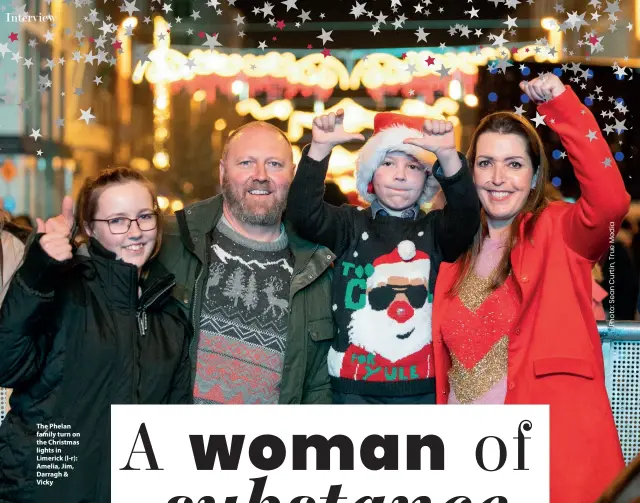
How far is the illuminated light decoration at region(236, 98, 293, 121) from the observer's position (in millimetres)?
3586

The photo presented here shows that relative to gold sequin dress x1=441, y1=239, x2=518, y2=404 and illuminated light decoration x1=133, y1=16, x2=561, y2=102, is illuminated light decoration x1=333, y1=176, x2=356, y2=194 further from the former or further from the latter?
gold sequin dress x1=441, y1=239, x2=518, y2=404

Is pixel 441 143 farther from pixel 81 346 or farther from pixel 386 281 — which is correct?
pixel 81 346

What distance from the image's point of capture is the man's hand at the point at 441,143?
8.05 feet

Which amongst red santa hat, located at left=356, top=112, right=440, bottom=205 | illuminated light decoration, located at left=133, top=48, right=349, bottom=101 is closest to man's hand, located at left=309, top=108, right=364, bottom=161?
red santa hat, located at left=356, top=112, right=440, bottom=205

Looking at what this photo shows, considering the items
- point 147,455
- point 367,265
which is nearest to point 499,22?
point 367,265

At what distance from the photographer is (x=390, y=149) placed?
268 cm

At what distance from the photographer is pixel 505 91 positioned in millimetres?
3035

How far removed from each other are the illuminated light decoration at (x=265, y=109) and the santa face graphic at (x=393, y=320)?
4.17 ft

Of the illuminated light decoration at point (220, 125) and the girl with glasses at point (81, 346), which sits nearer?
the girl with glasses at point (81, 346)

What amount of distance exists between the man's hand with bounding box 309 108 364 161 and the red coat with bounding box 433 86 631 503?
1.93 feet

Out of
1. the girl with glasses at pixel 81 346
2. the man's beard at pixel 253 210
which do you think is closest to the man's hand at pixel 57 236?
the girl with glasses at pixel 81 346

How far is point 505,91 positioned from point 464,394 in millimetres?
1163

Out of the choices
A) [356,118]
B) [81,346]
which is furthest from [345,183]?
[81,346]

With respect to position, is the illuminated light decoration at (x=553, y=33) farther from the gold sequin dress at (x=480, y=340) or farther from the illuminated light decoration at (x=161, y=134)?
the illuminated light decoration at (x=161, y=134)
